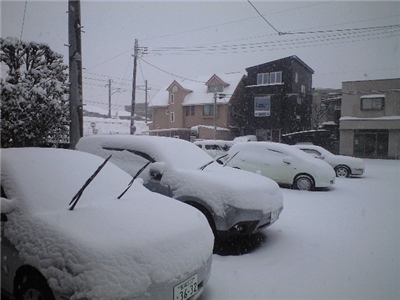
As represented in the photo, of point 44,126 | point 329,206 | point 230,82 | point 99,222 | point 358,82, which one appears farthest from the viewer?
point 230,82

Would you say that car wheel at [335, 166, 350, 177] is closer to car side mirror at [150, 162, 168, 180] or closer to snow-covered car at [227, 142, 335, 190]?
snow-covered car at [227, 142, 335, 190]

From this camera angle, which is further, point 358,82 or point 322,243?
point 358,82

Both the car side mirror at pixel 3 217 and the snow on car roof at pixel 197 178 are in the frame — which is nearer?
the car side mirror at pixel 3 217

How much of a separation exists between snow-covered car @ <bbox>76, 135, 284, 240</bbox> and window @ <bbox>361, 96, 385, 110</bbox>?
2278 centimetres

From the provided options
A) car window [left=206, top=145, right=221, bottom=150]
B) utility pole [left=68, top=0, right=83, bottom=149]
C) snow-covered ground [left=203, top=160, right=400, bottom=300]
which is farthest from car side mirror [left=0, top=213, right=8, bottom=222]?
car window [left=206, top=145, right=221, bottom=150]

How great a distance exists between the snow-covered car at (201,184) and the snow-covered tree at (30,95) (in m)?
2.62

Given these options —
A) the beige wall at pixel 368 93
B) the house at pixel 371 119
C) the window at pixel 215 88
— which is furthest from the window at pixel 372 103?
the window at pixel 215 88

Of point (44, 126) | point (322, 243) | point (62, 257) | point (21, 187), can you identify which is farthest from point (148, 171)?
point (44, 126)

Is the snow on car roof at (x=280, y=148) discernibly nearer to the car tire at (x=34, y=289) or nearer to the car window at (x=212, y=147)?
the car window at (x=212, y=147)

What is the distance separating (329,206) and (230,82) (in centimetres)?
2561

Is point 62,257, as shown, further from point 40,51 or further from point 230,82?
point 230,82

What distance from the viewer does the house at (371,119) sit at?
21812mm

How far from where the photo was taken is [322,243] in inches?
170

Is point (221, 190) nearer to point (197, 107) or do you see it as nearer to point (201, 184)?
point (201, 184)
